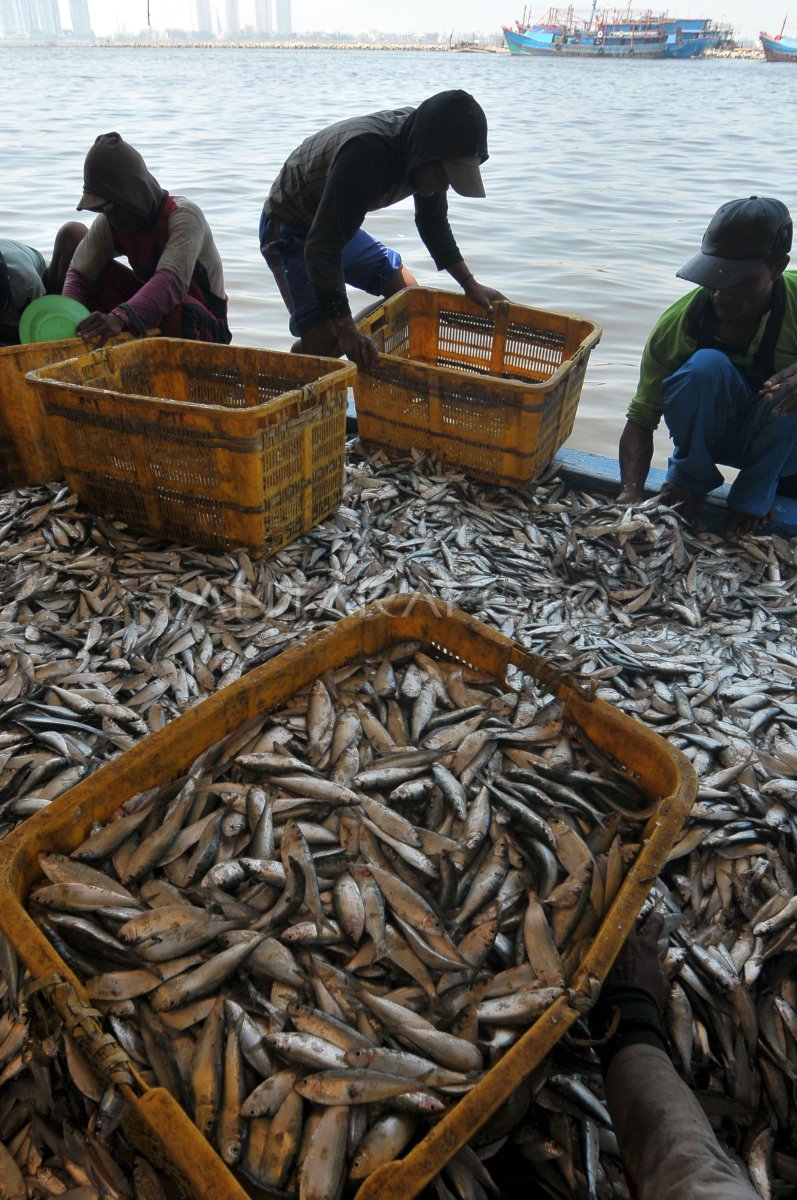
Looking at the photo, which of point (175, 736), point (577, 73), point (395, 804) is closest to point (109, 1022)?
point (175, 736)

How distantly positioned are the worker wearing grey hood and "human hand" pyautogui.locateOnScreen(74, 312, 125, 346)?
1.21 meters

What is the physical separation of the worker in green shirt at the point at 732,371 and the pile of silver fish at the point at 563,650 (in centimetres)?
34

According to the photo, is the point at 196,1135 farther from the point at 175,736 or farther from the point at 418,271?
the point at 418,271

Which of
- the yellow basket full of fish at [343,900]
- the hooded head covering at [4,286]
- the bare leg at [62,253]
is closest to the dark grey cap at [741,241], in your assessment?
the yellow basket full of fish at [343,900]

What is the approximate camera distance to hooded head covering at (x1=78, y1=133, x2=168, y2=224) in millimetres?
4602

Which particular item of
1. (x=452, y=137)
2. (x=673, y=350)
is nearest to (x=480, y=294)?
(x=452, y=137)

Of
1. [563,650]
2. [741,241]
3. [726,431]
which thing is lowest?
[563,650]

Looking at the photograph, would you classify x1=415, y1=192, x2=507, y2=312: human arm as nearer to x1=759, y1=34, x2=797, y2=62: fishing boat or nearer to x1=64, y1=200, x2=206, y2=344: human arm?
x1=64, y1=200, x2=206, y2=344: human arm

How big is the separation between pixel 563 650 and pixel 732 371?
205 cm

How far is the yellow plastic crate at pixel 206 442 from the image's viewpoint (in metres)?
3.67

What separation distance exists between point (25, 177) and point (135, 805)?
19.8 m

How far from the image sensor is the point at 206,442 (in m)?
3.64

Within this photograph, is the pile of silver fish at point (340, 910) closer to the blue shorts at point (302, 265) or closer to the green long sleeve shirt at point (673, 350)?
the green long sleeve shirt at point (673, 350)

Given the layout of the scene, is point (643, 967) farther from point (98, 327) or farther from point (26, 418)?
point (98, 327)
